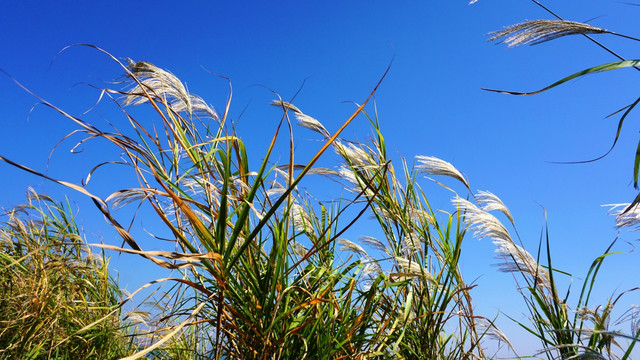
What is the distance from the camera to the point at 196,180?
4.94 feet

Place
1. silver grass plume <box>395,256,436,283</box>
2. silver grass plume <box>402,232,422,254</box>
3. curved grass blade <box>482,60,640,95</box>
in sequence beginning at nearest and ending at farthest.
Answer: curved grass blade <box>482,60,640,95</box> < silver grass plume <box>395,256,436,283</box> < silver grass plume <box>402,232,422,254</box>

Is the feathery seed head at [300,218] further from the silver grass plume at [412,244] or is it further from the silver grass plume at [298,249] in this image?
the silver grass plume at [412,244]

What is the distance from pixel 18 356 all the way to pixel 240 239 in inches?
63.1

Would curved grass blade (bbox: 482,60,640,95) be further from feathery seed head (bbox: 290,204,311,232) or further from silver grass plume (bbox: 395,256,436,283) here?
feathery seed head (bbox: 290,204,311,232)

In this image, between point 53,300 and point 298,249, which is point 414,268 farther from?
point 53,300

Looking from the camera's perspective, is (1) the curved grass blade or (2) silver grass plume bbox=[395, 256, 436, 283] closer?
(1) the curved grass blade

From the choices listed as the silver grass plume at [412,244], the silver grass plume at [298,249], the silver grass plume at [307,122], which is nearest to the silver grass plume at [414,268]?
the silver grass plume at [412,244]

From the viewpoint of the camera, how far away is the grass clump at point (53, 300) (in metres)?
2.37

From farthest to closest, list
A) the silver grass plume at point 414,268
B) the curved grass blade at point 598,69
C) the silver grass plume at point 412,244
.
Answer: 1. the silver grass plume at point 412,244
2. the silver grass plume at point 414,268
3. the curved grass blade at point 598,69

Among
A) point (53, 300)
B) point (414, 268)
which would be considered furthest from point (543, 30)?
point (53, 300)

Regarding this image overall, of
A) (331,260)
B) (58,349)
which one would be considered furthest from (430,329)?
(58,349)

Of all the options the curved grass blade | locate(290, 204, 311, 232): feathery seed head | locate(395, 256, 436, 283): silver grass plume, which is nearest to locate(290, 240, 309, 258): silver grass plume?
locate(290, 204, 311, 232): feathery seed head

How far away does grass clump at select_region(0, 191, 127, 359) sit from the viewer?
2.37 meters

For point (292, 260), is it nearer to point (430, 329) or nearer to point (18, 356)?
point (430, 329)
